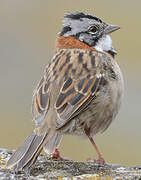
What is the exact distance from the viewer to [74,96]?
7855 mm

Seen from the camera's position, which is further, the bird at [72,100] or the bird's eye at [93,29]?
the bird's eye at [93,29]

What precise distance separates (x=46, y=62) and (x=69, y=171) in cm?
845

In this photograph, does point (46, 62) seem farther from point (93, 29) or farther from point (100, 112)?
point (100, 112)

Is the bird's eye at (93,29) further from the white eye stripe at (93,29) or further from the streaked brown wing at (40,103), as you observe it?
the streaked brown wing at (40,103)

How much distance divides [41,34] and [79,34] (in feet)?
29.1

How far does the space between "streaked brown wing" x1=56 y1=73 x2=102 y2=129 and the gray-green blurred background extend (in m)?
1.10

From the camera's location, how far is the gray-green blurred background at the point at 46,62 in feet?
41.6

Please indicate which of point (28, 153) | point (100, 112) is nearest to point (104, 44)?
point (100, 112)

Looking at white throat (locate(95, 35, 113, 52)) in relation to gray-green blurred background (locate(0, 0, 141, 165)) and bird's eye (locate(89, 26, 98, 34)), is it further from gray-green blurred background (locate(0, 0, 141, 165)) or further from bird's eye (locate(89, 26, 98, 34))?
gray-green blurred background (locate(0, 0, 141, 165))

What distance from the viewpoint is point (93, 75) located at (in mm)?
8164

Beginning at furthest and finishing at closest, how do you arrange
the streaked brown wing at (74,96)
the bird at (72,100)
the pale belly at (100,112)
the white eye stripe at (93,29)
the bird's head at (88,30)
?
the white eye stripe at (93,29)
the bird's head at (88,30)
the pale belly at (100,112)
the streaked brown wing at (74,96)
the bird at (72,100)

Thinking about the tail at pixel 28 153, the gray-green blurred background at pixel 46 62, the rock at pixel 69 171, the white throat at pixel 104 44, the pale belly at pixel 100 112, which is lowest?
the gray-green blurred background at pixel 46 62

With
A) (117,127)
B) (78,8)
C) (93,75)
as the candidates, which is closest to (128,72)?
(117,127)

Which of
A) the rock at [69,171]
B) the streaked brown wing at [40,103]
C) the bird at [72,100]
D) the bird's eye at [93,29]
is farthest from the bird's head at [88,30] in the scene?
the rock at [69,171]
